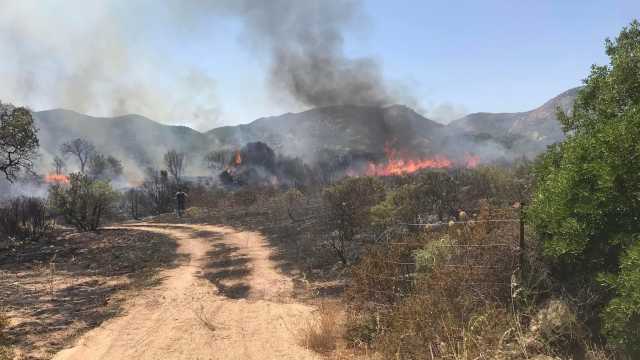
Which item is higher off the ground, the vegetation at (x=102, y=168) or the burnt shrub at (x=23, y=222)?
the vegetation at (x=102, y=168)

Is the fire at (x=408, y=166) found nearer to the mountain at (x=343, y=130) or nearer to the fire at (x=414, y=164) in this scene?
the fire at (x=414, y=164)

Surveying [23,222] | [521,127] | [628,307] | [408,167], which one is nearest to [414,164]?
[408,167]

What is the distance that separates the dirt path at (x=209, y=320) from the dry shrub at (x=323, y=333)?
0.58 feet

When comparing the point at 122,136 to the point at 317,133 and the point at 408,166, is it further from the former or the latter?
the point at 408,166

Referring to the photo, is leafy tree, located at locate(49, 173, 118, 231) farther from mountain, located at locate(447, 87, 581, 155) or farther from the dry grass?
mountain, located at locate(447, 87, 581, 155)

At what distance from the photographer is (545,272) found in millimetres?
7102

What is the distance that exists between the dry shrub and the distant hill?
198 ft

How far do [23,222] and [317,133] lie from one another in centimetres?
9485

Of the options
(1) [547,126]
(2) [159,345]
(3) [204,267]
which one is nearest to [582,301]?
(2) [159,345]

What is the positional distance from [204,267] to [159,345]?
7238mm

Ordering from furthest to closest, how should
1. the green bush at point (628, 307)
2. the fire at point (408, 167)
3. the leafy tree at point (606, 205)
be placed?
the fire at point (408, 167) < the leafy tree at point (606, 205) < the green bush at point (628, 307)

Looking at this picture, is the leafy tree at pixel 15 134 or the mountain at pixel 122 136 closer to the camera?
the leafy tree at pixel 15 134

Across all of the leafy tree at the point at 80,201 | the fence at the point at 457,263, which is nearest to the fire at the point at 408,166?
the leafy tree at the point at 80,201

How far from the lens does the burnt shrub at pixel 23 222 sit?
23.2m
